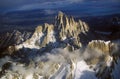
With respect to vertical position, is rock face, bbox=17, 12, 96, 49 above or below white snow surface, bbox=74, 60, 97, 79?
above

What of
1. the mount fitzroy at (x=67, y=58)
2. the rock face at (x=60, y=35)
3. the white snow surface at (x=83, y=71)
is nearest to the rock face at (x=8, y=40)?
the mount fitzroy at (x=67, y=58)

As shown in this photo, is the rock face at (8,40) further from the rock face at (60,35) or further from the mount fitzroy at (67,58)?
the rock face at (60,35)

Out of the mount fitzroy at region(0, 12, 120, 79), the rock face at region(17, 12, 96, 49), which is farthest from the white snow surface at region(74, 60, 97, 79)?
the rock face at region(17, 12, 96, 49)

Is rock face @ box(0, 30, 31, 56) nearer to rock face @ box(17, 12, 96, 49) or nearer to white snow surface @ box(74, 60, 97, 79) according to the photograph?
rock face @ box(17, 12, 96, 49)

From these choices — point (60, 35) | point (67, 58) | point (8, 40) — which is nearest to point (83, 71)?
point (67, 58)

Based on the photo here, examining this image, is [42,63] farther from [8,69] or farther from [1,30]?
[1,30]

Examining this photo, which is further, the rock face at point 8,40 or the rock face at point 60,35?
the rock face at point 60,35

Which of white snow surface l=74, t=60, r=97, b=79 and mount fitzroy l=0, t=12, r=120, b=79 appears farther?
white snow surface l=74, t=60, r=97, b=79

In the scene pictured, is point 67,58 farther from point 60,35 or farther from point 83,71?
point 60,35

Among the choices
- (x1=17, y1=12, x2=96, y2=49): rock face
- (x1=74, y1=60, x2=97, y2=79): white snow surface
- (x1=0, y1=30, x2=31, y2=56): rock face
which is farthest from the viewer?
(x1=17, y1=12, x2=96, y2=49): rock face
